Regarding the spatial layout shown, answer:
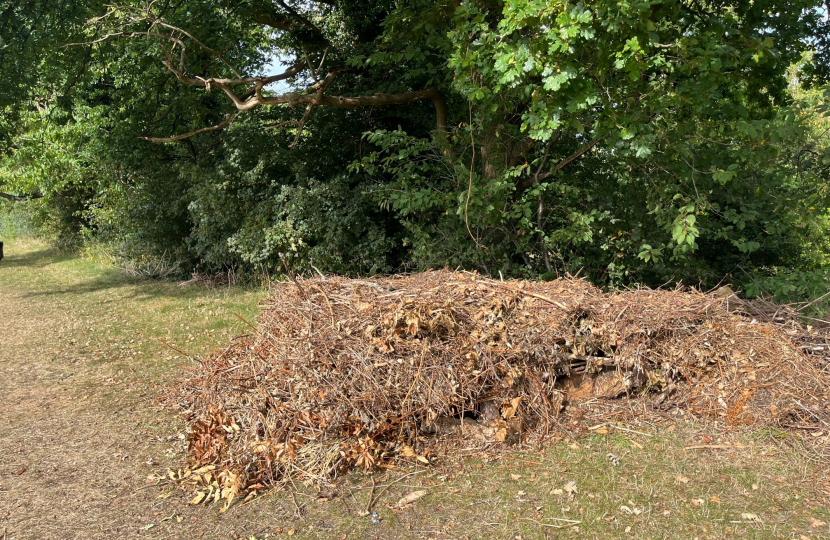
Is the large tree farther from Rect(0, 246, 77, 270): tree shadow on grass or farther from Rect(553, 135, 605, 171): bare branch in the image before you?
Rect(0, 246, 77, 270): tree shadow on grass

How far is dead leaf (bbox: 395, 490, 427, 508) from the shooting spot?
13.3 feet

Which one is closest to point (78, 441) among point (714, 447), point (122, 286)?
point (714, 447)

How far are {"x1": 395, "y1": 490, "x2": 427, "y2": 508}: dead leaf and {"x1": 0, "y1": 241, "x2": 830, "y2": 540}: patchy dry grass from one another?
1.5 inches

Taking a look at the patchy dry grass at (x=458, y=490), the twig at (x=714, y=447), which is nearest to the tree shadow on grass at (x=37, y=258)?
the patchy dry grass at (x=458, y=490)

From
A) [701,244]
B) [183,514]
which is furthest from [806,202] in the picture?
[183,514]

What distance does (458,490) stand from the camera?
4.21 meters

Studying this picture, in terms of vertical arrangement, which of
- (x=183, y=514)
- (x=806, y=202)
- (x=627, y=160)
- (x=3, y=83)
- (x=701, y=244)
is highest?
(x=3, y=83)

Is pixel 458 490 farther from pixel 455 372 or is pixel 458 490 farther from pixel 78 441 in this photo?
pixel 78 441

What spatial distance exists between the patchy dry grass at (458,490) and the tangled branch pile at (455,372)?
26cm

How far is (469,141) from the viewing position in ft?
29.1

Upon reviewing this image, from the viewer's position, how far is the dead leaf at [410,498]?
13.3ft

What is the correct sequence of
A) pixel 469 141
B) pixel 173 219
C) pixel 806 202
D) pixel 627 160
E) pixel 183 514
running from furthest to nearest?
pixel 173 219, pixel 469 141, pixel 627 160, pixel 806 202, pixel 183 514

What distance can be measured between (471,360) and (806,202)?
16.5ft

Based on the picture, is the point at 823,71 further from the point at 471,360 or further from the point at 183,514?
the point at 183,514
